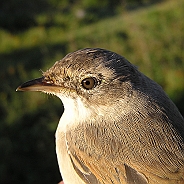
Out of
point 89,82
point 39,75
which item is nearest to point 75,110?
point 89,82

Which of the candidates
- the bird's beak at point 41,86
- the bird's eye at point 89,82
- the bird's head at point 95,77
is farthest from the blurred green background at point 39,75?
the bird's eye at point 89,82

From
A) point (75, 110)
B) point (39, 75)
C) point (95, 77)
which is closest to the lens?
point (95, 77)

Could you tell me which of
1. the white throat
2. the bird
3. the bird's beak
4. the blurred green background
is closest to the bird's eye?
the bird

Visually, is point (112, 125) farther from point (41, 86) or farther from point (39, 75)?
point (39, 75)

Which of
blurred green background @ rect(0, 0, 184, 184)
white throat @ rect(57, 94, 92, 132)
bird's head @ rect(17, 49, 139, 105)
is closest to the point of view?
bird's head @ rect(17, 49, 139, 105)

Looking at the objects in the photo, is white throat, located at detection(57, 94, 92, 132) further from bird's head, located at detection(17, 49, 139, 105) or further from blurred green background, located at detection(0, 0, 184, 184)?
blurred green background, located at detection(0, 0, 184, 184)

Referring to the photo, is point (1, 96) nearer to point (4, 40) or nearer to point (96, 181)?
point (96, 181)

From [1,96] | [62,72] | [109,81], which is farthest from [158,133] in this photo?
[1,96]

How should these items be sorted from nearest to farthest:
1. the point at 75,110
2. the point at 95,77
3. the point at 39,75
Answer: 1. the point at 95,77
2. the point at 75,110
3. the point at 39,75
